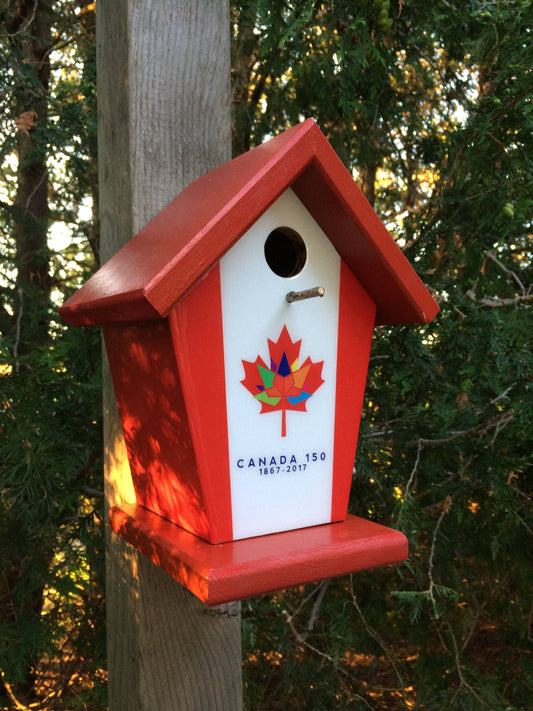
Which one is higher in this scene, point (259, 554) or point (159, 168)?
point (159, 168)

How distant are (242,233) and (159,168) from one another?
0.32m

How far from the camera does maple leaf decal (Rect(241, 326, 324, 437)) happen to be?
110 cm

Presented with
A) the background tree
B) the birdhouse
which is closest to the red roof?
the birdhouse

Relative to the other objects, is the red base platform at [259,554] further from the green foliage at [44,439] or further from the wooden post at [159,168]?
the green foliage at [44,439]

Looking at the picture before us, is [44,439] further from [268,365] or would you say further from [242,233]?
[242,233]

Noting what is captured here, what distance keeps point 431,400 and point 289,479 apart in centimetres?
139

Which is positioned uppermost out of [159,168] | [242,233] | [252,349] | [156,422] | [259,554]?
[159,168]

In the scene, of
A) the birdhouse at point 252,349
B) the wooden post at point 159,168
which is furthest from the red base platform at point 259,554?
the wooden post at point 159,168

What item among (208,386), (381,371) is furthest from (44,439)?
(381,371)

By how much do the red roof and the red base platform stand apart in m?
0.37

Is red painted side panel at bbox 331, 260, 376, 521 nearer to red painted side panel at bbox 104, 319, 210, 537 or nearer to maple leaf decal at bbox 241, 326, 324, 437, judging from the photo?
maple leaf decal at bbox 241, 326, 324, 437

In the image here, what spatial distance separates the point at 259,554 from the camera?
3.30 feet

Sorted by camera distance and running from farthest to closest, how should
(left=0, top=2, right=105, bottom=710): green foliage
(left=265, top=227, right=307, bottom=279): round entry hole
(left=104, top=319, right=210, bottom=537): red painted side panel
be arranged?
(left=0, top=2, right=105, bottom=710): green foliage, (left=265, top=227, right=307, bottom=279): round entry hole, (left=104, top=319, right=210, bottom=537): red painted side panel

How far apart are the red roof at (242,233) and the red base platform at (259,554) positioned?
0.37 meters
